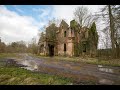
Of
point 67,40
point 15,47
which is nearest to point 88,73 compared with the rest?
point 67,40

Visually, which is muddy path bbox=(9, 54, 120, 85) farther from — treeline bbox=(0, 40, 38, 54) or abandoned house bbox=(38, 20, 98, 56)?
abandoned house bbox=(38, 20, 98, 56)

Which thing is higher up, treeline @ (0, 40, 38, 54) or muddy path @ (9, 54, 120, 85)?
treeline @ (0, 40, 38, 54)

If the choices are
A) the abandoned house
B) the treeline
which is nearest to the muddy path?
the treeline

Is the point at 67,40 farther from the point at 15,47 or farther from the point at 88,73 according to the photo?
the point at 88,73

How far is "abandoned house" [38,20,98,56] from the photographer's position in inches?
1174

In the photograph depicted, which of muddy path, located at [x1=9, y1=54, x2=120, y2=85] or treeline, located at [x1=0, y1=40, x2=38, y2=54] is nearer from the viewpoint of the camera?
muddy path, located at [x1=9, y1=54, x2=120, y2=85]

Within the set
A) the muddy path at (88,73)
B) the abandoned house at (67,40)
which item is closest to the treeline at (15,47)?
the abandoned house at (67,40)

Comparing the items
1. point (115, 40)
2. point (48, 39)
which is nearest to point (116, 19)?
point (115, 40)

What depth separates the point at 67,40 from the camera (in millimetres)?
32812

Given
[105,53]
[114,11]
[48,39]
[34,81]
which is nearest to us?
[34,81]

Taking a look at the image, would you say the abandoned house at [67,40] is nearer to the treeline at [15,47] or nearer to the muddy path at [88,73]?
the treeline at [15,47]
